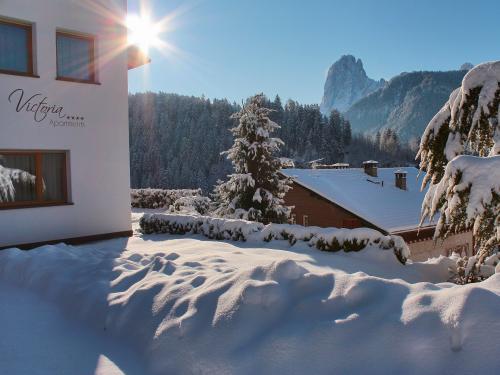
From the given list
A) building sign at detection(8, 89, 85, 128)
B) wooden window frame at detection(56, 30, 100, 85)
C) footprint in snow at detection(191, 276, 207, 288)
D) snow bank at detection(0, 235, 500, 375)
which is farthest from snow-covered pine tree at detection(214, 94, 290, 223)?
footprint in snow at detection(191, 276, 207, 288)

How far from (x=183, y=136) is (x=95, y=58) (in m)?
79.2

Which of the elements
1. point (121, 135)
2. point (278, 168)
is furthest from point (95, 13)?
point (278, 168)

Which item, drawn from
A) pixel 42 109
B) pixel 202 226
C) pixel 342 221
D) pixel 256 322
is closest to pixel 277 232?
pixel 202 226

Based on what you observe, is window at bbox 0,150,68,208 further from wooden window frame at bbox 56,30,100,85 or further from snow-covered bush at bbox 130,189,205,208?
snow-covered bush at bbox 130,189,205,208

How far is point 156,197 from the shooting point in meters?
27.5

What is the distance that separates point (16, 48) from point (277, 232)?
301 inches

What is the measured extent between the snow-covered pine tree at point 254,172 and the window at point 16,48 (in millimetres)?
8054

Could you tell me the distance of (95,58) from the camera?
36.7 feet

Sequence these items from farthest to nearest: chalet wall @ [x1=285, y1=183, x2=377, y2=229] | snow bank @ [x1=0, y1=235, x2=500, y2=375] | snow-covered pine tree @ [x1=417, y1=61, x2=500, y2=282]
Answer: chalet wall @ [x1=285, y1=183, x2=377, y2=229]
snow-covered pine tree @ [x1=417, y1=61, x2=500, y2=282]
snow bank @ [x1=0, y1=235, x2=500, y2=375]

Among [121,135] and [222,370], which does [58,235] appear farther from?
[222,370]

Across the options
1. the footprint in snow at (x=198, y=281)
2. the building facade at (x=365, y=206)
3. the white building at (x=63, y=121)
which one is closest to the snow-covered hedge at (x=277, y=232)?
the white building at (x=63, y=121)

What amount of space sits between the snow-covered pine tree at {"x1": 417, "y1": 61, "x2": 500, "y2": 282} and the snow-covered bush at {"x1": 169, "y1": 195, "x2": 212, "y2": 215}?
39.8 feet

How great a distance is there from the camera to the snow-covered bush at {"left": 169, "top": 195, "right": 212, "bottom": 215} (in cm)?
1795

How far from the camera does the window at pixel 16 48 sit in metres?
9.55
